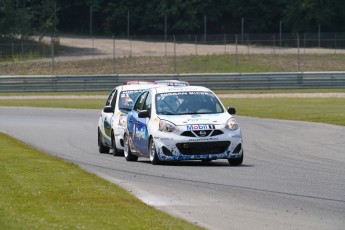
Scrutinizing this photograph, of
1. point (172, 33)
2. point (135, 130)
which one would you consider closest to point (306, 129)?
point (135, 130)

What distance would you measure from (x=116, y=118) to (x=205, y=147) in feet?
13.1

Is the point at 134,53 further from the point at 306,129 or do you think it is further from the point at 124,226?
the point at 124,226

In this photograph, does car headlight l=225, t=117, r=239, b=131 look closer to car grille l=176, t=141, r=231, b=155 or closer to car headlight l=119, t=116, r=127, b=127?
car grille l=176, t=141, r=231, b=155

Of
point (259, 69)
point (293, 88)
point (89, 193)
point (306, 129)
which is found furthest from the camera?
point (259, 69)

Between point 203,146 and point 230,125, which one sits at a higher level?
point 230,125

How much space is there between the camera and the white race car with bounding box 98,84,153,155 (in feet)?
71.6

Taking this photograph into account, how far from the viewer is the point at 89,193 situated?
1317 cm

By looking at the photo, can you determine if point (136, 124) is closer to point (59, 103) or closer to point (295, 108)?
point (295, 108)

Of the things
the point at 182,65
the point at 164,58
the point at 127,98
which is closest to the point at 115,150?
the point at 127,98

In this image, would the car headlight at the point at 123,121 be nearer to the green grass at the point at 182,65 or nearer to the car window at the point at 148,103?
the car window at the point at 148,103

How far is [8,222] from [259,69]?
178 feet

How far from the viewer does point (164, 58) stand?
213 ft

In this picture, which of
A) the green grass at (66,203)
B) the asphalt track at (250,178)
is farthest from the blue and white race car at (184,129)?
the green grass at (66,203)

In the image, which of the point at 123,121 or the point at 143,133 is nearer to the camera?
the point at 143,133
